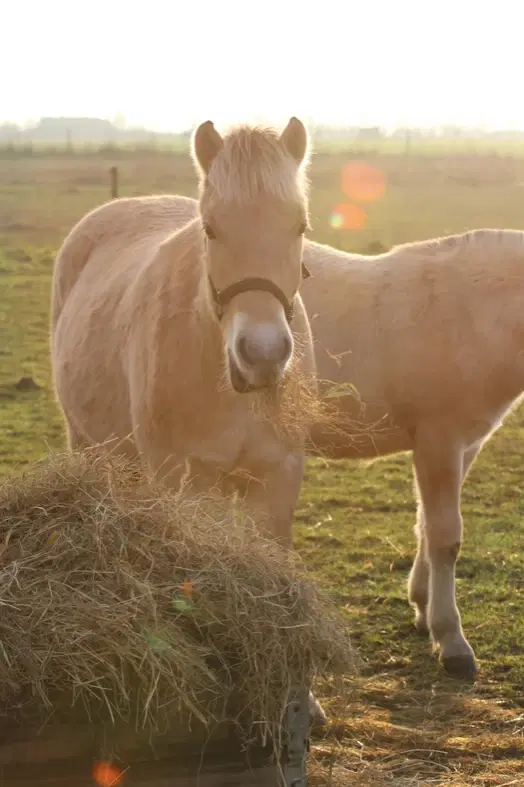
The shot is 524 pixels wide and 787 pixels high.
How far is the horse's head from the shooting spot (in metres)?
3.26

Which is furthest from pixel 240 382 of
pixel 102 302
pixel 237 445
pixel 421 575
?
pixel 421 575

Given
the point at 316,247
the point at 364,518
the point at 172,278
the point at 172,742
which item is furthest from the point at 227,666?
the point at 364,518

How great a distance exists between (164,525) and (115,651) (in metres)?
0.51

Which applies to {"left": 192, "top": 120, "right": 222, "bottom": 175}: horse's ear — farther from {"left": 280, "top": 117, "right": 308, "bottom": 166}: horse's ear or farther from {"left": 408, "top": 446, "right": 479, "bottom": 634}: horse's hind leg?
{"left": 408, "top": 446, "right": 479, "bottom": 634}: horse's hind leg

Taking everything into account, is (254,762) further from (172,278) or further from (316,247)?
(316,247)

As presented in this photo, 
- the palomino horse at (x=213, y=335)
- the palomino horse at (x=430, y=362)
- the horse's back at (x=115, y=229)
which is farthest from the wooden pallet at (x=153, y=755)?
the horse's back at (x=115, y=229)

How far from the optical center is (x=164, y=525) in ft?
9.68

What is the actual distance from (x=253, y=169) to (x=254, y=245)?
27 centimetres

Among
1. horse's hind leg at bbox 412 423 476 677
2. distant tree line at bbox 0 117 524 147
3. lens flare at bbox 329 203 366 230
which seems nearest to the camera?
horse's hind leg at bbox 412 423 476 677

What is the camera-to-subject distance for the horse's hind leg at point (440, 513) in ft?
16.8

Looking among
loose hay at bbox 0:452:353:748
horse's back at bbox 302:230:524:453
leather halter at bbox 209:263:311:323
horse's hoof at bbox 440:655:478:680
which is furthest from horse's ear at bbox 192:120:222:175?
horse's hoof at bbox 440:655:478:680

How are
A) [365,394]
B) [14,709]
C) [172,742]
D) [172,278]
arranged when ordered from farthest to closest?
1. [365,394]
2. [172,278]
3. [172,742]
4. [14,709]

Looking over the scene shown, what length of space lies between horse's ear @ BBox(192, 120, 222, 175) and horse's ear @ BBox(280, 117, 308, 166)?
0.24m

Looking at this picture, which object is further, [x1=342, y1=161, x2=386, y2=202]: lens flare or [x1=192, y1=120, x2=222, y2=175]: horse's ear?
[x1=342, y1=161, x2=386, y2=202]: lens flare
